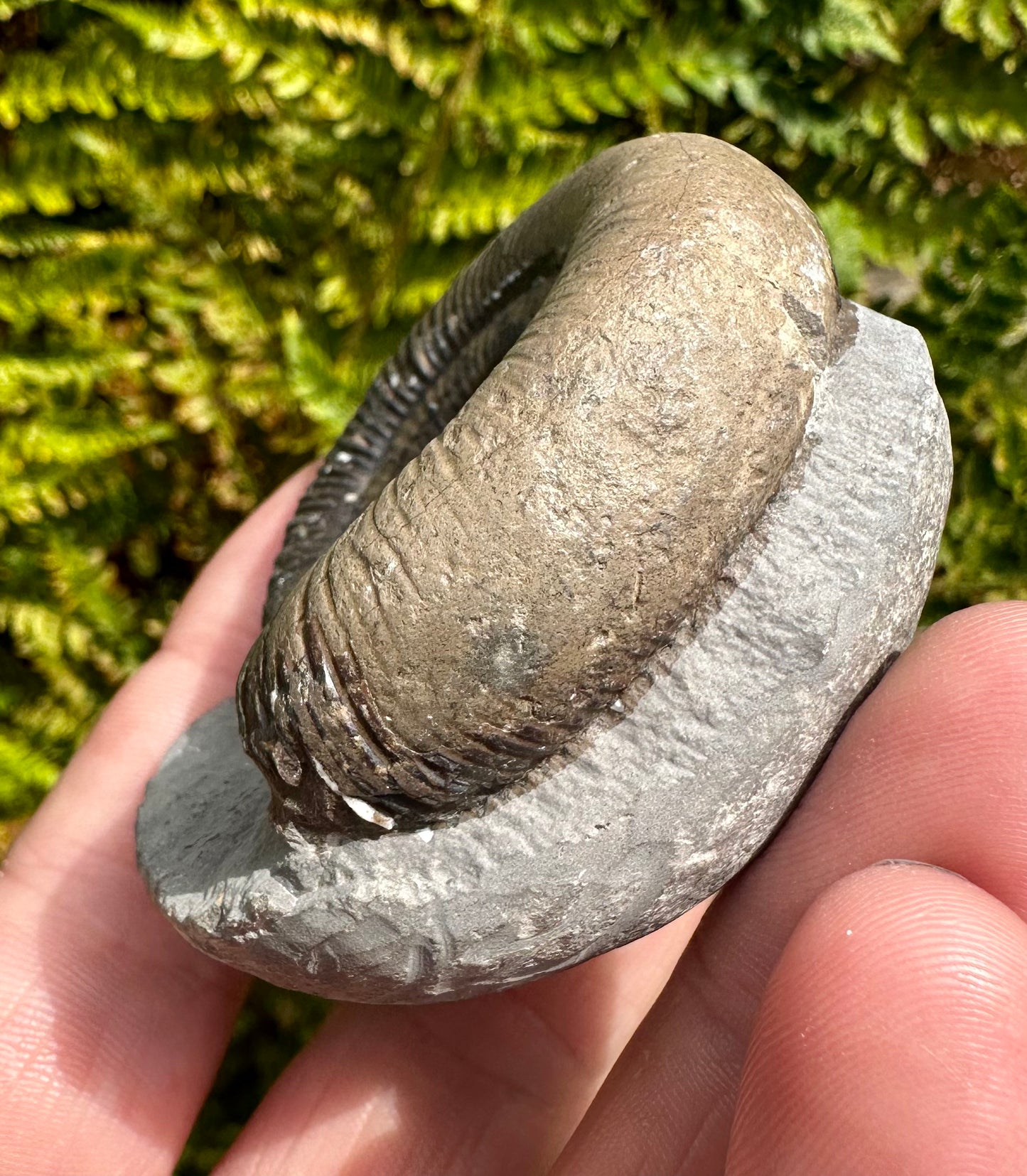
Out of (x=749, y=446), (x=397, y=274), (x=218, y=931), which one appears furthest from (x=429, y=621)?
(x=397, y=274)

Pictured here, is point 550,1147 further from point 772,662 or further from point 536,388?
point 536,388

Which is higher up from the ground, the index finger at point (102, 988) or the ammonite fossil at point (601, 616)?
the ammonite fossil at point (601, 616)

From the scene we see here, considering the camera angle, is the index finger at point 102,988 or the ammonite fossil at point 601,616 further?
the index finger at point 102,988

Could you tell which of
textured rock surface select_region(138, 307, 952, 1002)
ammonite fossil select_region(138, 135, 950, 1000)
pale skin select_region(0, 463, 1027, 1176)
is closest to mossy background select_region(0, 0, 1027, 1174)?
pale skin select_region(0, 463, 1027, 1176)

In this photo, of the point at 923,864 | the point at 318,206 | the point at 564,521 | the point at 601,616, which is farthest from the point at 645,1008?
the point at 318,206

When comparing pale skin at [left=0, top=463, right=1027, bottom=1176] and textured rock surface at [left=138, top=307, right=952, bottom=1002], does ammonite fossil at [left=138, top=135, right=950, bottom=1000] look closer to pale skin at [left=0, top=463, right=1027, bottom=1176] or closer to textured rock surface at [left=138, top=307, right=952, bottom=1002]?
textured rock surface at [left=138, top=307, right=952, bottom=1002]

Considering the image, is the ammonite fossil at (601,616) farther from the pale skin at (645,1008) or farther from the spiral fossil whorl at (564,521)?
the pale skin at (645,1008)

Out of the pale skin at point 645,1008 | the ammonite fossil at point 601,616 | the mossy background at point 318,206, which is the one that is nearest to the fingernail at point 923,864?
the pale skin at point 645,1008
